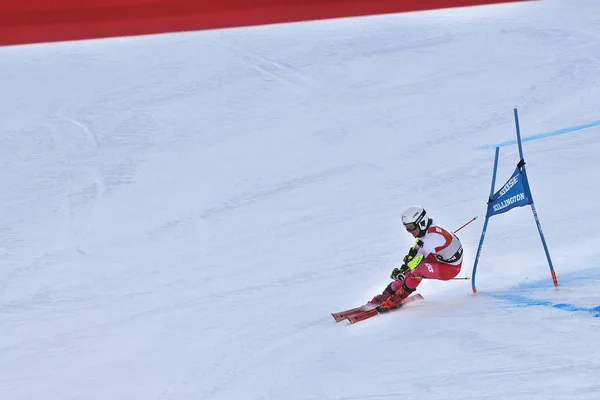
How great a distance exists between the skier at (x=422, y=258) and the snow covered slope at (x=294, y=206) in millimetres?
212

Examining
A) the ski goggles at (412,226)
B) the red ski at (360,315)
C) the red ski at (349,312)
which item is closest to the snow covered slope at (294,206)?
the red ski at (360,315)

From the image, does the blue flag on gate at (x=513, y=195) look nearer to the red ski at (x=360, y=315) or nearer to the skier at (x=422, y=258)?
the skier at (x=422, y=258)

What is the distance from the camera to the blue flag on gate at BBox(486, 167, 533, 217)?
5.45m

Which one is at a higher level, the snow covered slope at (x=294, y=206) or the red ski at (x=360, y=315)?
the snow covered slope at (x=294, y=206)

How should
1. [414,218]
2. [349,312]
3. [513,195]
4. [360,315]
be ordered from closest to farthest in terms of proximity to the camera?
[513,195] < [414,218] < [360,315] < [349,312]

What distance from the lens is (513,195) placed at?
5551mm

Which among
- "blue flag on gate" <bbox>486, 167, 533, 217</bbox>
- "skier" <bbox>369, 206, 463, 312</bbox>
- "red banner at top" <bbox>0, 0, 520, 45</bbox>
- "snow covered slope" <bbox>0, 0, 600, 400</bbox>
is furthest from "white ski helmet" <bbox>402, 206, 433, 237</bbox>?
"red banner at top" <bbox>0, 0, 520, 45</bbox>

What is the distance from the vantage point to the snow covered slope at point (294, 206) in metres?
5.23

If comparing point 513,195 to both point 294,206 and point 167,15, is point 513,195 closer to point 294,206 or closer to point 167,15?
point 294,206

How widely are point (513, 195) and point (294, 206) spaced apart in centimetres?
302

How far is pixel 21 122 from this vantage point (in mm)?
10305

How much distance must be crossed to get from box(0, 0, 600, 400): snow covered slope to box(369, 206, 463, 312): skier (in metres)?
0.21

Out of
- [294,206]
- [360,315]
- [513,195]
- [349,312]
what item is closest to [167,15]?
[294,206]

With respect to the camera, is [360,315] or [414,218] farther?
[360,315]
